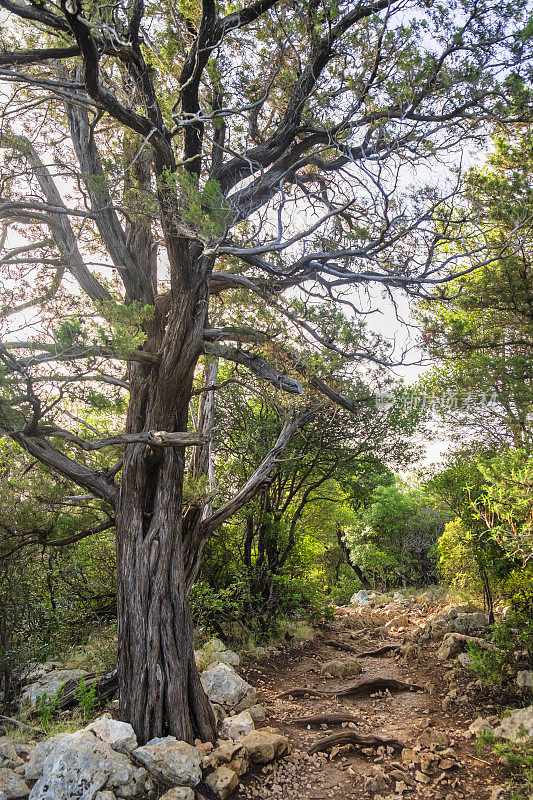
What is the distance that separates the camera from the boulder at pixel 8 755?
3.79 m

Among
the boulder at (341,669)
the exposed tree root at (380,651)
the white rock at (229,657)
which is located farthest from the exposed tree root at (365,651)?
the white rock at (229,657)

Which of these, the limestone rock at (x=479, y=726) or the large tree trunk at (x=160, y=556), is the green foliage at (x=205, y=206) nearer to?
the large tree trunk at (x=160, y=556)

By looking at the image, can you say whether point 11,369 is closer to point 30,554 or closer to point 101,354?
point 101,354

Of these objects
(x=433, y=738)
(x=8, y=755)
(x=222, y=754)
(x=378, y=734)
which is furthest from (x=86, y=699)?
(x=433, y=738)

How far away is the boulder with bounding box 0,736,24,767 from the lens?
3.79 meters

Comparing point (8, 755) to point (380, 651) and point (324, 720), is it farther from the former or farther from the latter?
point (380, 651)

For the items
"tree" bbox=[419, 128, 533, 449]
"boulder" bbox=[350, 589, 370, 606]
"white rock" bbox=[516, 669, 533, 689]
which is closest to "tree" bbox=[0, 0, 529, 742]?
"tree" bbox=[419, 128, 533, 449]

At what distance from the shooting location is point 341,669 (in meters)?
6.76

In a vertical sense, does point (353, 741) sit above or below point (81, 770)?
below

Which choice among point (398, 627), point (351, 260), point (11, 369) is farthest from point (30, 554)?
point (398, 627)

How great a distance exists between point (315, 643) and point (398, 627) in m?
1.73

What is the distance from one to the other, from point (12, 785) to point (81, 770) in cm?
50

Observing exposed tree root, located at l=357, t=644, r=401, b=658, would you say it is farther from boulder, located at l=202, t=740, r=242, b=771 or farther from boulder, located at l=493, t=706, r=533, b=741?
boulder, located at l=202, t=740, r=242, b=771

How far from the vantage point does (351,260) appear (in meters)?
4.77
